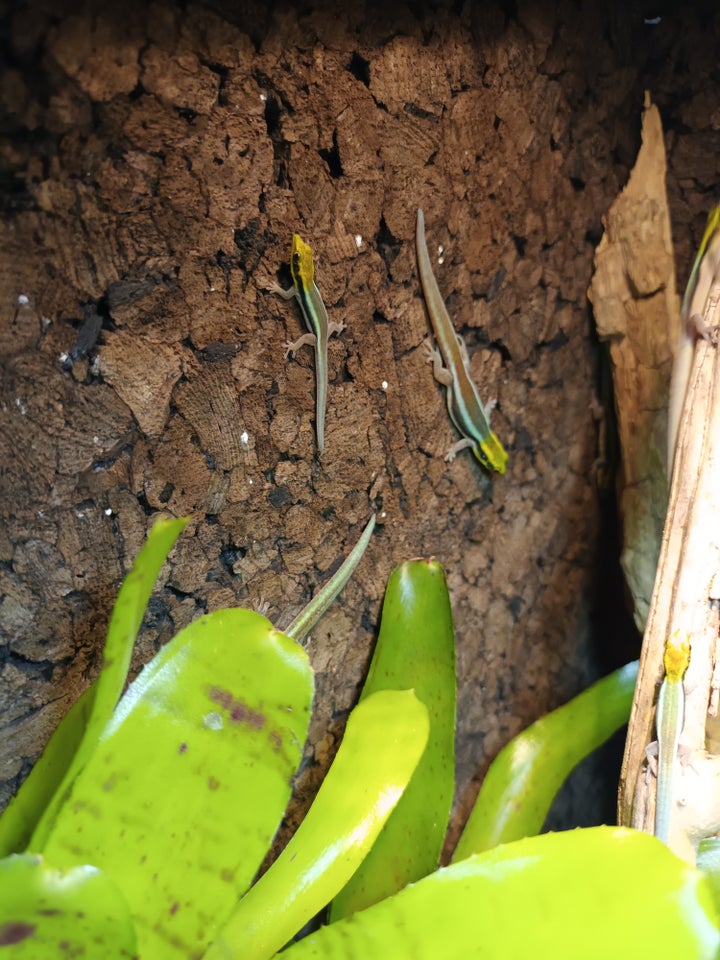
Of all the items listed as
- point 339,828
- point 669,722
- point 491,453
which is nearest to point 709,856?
point 669,722

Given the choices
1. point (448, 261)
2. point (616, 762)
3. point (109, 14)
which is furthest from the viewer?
point (616, 762)

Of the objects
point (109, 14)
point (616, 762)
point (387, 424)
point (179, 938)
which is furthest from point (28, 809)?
point (616, 762)

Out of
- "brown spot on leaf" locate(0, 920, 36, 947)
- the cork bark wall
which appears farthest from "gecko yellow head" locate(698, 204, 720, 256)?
"brown spot on leaf" locate(0, 920, 36, 947)

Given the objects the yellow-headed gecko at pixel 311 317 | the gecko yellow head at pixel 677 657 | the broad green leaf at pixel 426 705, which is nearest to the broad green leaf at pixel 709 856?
the gecko yellow head at pixel 677 657

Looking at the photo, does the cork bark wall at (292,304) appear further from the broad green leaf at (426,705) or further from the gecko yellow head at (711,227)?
the gecko yellow head at (711,227)

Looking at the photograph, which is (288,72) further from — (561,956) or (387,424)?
(561,956)
